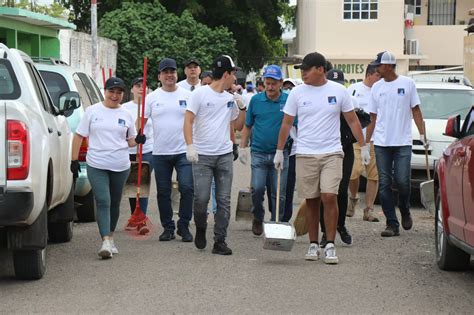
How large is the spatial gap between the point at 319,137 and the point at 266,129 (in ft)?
Result: 5.12

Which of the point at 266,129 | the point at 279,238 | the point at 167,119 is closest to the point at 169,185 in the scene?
the point at 167,119

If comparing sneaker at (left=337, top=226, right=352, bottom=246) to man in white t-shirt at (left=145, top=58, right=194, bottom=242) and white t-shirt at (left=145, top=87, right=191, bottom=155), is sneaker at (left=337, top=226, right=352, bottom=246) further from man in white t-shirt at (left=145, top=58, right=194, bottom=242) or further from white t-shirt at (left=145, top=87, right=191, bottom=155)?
white t-shirt at (left=145, top=87, right=191, bottom=155)

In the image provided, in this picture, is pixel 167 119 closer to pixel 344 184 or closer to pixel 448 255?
pixel 344 184

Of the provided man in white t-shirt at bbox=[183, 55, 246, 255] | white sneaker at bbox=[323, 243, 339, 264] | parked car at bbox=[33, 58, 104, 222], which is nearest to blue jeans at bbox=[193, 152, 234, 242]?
man in white t-shirt at bbox=[183, 55, 246, 255]

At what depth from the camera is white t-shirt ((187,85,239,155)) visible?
34.0 ft

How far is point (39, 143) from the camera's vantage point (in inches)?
335

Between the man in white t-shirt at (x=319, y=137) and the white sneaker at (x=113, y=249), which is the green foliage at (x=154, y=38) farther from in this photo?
the man in white t-shirt at (x=319, y=137)

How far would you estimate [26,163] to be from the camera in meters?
8.18

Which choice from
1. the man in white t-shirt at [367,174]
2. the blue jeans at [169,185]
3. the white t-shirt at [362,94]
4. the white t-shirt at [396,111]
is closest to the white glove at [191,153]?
the blue jeans at [169,185]

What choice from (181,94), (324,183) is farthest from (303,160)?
(181,94)

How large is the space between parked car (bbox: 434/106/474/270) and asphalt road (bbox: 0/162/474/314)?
7.4 inches

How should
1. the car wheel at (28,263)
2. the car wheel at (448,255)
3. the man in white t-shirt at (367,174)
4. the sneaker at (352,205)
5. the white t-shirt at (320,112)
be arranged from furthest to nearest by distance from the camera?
the sneaker at (352,205) → the man in white t-shirt at (367,174) → the white t-shirt at (320,112) → the car wheel at (448,255) → the car wheel at (28,263)

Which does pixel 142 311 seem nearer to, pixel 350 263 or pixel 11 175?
pixel 11 175

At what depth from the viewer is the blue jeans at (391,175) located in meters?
11.9
